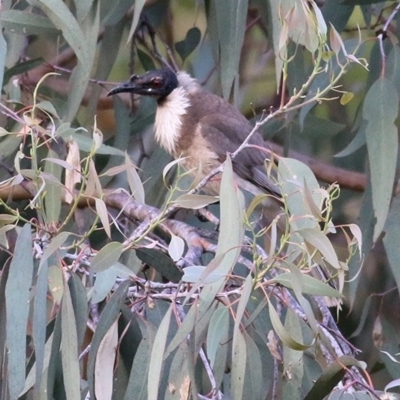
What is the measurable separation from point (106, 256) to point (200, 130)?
2.05 metres

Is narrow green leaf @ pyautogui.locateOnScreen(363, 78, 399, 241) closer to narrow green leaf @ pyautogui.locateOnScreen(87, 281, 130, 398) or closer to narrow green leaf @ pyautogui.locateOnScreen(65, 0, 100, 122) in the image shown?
narrow green leaf @ pyautogui.locateOnScreen(65, 0, 100, 122)

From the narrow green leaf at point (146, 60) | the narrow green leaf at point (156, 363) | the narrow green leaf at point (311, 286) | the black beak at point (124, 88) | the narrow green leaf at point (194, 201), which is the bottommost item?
the narrow green leaf at point (146, 60)

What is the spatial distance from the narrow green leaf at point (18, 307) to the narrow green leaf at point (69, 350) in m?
0.08

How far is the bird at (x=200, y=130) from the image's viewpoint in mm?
3717

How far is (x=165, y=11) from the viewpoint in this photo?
4.09 m

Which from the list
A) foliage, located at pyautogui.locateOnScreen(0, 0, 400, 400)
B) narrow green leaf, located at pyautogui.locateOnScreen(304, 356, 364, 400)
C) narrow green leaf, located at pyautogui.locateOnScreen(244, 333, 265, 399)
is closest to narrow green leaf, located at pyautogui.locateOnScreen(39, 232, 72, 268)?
foliage, located at pyautogui.locateOnScreen(0, 0, 400, 400)

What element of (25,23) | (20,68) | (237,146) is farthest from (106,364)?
(237,146)

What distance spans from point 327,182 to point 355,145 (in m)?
1.00

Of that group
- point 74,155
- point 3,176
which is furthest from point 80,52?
point 3,176

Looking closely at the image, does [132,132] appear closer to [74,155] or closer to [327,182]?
→ [327,182]

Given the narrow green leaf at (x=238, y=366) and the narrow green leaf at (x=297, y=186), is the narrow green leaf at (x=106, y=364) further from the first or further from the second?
the narrow green leaf at (x=297, y=186)

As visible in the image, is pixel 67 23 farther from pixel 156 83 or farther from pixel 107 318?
pixel 156 83

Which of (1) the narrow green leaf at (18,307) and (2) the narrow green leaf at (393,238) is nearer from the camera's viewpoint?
(1) the narrow green leaf at (18,307)

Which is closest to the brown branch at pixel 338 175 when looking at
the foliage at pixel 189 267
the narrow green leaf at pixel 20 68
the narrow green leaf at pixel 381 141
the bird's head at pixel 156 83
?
the bird's head at pixel 156 83
